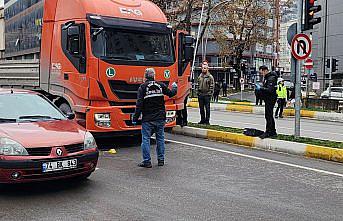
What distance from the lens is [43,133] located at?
655 cm

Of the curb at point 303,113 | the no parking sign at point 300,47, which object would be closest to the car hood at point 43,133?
the no parking sign at point 300,47

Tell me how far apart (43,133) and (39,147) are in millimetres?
366

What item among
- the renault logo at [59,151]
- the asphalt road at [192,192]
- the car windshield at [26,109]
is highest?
the car windshield at [26,109]

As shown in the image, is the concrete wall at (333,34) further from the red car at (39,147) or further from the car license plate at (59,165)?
the car license plate at (59,165)

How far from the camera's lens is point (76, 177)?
7.04 m

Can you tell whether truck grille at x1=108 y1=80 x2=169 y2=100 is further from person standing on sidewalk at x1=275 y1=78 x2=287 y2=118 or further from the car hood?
person standing on sidewalk at x1=275 y1=78 x2=287 y2=118

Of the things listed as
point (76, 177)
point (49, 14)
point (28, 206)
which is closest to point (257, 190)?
point (76, 177)

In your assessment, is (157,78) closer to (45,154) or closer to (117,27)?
(117,27)

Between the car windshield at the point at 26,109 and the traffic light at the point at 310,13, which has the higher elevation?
the traffic light at the point at 310,13

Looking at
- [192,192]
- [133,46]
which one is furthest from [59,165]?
[133,46]

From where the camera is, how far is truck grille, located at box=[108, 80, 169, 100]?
1018 centimetres

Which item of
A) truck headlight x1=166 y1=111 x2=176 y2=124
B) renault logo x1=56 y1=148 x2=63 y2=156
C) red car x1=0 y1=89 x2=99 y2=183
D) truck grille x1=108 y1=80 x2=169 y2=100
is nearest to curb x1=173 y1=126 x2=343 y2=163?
truck headlight x1=166 y1=111 x2=176 y2=124

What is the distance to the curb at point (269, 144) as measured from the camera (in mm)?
9570

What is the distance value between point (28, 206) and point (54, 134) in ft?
3.70
